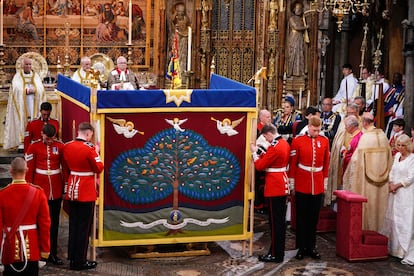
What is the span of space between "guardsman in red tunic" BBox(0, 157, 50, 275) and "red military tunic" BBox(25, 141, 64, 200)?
1.99m

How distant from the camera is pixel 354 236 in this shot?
34.1 feet

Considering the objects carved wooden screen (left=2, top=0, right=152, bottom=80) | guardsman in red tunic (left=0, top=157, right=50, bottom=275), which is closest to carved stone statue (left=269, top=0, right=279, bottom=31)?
carved wooden screen (left=2, top=0, right=152, bottom=80)

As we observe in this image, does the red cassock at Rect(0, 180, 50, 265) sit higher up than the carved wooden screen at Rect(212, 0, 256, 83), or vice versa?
the carved wooden screen at Rect(212, 0, 256, 83)

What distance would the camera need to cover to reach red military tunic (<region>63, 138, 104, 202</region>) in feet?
30.8

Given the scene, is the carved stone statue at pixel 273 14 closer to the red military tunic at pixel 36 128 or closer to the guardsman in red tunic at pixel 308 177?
the guardsman in red tunic at pixel 308 177

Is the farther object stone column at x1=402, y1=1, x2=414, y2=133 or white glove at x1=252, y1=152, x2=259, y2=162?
stone column at x1=402, y1=1, x2=414, y2=133

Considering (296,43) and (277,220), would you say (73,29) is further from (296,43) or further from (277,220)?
(277,220)

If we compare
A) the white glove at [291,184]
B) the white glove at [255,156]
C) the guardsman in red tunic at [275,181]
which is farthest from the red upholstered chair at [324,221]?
the white glove at [255,156]

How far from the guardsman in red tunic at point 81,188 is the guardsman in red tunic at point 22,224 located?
5.65 ft

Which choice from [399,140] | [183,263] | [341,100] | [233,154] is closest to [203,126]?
[233,154]

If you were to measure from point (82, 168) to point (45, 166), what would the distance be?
526 mm

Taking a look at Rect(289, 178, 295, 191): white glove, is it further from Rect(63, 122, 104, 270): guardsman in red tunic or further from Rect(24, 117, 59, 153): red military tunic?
Rect(24, 117, 59, 153): red military tunic

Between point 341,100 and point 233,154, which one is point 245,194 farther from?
point 341,100

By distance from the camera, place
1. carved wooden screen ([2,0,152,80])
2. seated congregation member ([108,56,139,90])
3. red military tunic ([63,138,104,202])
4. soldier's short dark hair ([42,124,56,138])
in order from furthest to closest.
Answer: carved wooden screen ([2,0,152,80]), seated congregation member ([108,56,139,90]), soldier's short dark hair ([42,124,56,138]), red military tunic ([63,138,104,202])
